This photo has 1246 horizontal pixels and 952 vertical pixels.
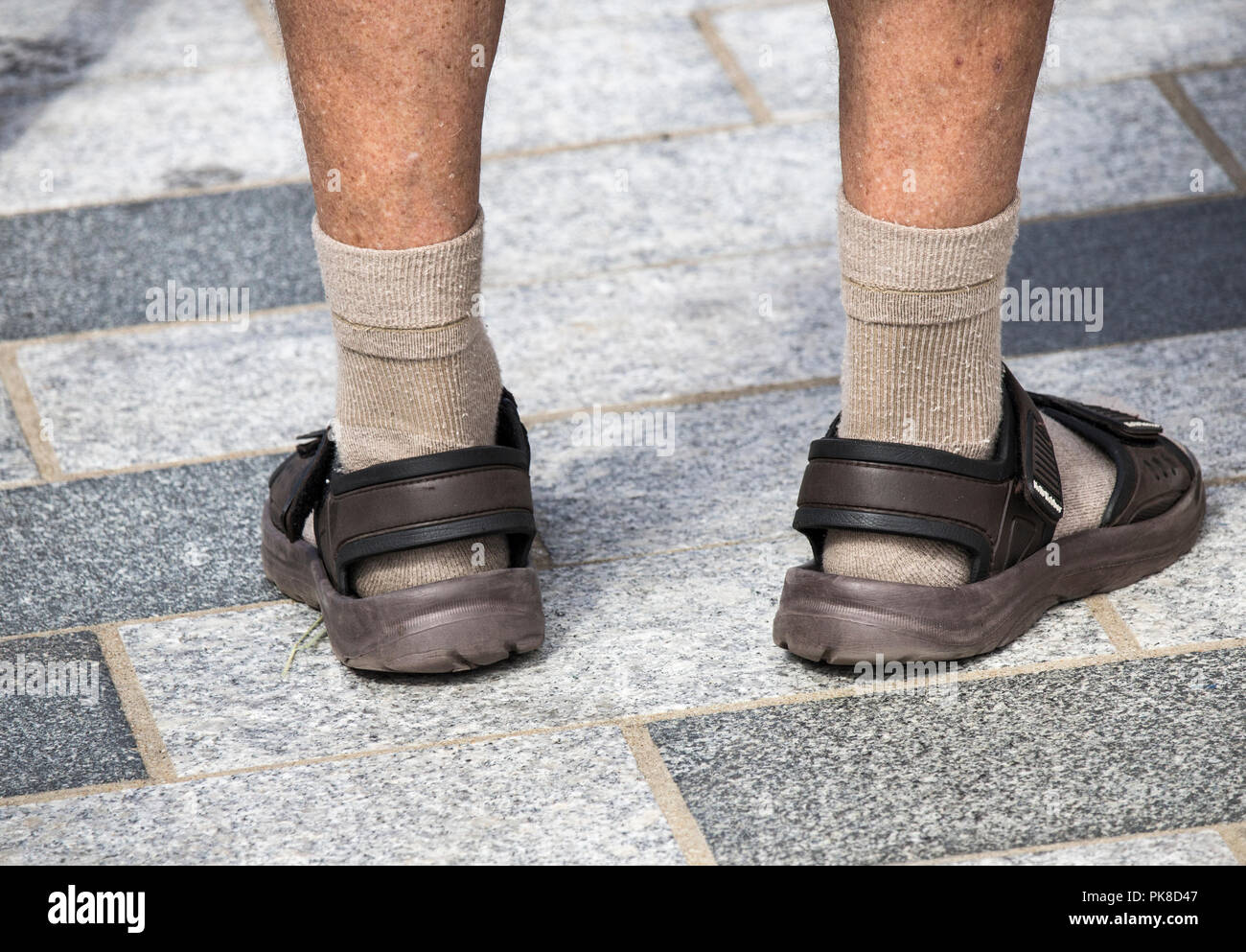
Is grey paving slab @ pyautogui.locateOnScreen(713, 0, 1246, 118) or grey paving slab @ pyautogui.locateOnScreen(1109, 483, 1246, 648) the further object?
grey paving slab @ pyautogui.locateOnScreen(713, 0, 1246, 118)

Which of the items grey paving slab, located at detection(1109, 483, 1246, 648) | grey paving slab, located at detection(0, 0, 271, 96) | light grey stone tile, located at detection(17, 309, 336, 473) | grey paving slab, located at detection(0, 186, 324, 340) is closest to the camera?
grey paving slab, located at detection(1109, 483, 1246, 648)

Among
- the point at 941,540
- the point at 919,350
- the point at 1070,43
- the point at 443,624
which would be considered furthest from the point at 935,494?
the point at 1070,43

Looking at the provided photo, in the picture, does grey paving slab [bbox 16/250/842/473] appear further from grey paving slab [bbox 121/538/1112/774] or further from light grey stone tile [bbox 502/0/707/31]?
light grey stone tile [bbox 502/0/707/31]

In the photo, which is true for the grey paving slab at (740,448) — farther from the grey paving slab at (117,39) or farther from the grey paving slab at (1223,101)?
the grey paving slab at (117,39)

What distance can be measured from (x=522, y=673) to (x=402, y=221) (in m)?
0.52

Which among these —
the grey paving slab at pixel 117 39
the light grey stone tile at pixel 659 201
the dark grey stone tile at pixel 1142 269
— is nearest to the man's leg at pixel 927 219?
the dark grey stone tile at pixel 1142 269

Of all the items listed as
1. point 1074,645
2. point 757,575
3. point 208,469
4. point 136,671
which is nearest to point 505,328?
point 208,469

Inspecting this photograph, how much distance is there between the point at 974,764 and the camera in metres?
1.68

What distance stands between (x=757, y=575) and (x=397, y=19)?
796 millimetres

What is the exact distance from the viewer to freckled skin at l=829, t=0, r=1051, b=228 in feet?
5.46

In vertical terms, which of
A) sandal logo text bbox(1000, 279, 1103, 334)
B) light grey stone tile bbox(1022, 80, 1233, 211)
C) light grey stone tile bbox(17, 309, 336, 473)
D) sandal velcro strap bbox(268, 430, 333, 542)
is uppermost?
sandal velcro strap bbox(268, 430, 333, 542)

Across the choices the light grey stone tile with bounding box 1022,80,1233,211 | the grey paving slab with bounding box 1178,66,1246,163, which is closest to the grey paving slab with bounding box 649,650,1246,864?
the light grey stone tile with bounding box 1022,80,1233,211

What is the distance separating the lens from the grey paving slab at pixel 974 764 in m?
1.58

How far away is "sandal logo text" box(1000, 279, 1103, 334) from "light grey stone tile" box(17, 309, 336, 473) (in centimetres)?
108
